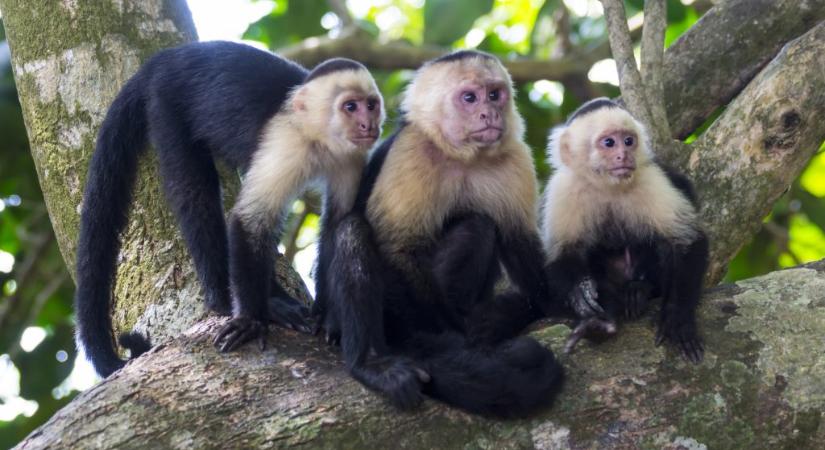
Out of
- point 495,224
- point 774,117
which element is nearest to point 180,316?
point 495,224

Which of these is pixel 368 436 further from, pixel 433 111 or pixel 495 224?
pixel 433 111

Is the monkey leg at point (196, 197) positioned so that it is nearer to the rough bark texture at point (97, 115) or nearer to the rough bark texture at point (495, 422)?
the rough bark texture at point (97, 115)

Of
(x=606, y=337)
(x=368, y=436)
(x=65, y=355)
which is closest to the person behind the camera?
(x=368, y=436)

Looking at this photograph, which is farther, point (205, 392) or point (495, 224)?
point (495, 224)

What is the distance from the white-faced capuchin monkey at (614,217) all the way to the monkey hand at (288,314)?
0.86 m

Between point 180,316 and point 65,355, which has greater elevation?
point 180,316

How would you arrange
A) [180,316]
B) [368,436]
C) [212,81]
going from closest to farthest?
[368,436] → [180,316] → [212,81]

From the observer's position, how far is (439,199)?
131 inches

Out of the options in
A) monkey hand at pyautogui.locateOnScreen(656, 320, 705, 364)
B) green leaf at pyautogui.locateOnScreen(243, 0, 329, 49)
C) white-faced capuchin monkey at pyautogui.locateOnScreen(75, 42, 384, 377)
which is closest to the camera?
monkey hand at pyautogui.locateOnScreen(656, 320, 705, 364)

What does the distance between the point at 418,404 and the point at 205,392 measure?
0.55 m

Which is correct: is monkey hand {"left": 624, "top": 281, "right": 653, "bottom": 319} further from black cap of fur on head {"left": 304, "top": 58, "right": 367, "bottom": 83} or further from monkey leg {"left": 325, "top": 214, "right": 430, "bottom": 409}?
black cap of fur on head {"left": 304, "top": 58, "right": 367, "bottom": 83}

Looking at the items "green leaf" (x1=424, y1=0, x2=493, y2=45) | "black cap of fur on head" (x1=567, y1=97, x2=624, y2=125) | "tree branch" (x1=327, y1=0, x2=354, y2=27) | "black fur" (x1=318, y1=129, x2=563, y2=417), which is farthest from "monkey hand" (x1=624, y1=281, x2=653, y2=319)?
"tree branch" (x1=327, y1=0, x2=354, y2=27)

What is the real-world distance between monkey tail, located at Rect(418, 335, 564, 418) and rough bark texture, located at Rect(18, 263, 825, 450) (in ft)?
0.12

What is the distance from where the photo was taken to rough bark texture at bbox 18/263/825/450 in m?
2.30
